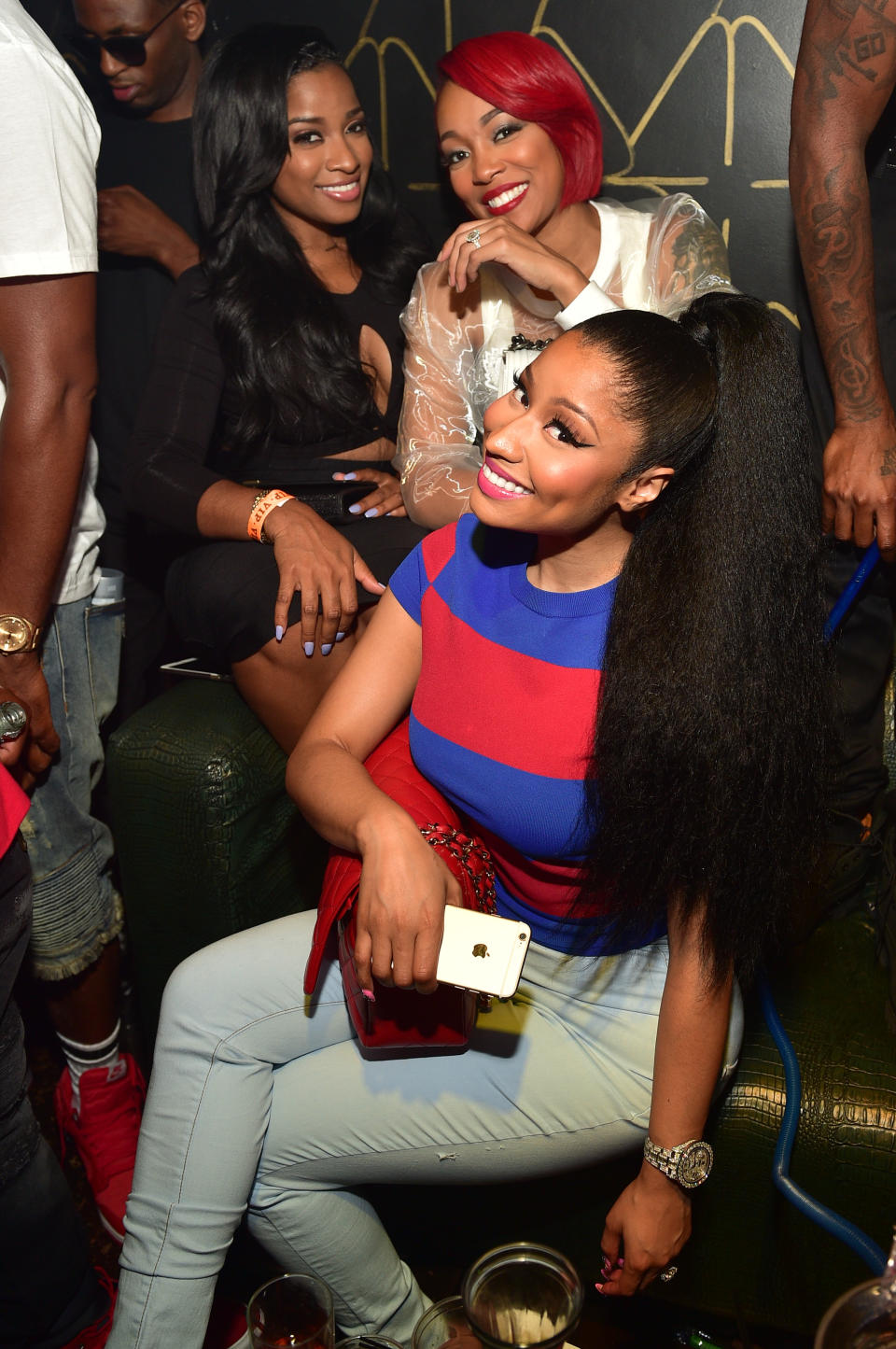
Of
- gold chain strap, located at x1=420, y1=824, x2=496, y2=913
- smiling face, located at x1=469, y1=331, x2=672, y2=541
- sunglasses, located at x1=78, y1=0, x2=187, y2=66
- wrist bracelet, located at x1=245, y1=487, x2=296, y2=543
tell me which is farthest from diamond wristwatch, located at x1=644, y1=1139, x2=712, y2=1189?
sunglasses, located at x1=78, y1=0, x2=187, y2=66

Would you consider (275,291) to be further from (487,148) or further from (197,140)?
(487,148)

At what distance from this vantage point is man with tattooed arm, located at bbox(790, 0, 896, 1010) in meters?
1.62

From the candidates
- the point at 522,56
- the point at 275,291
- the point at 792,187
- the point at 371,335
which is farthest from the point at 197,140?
the point at 792,187

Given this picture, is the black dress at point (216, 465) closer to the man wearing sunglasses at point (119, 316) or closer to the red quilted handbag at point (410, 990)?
the man wearing sunglasses at point (119, 316)

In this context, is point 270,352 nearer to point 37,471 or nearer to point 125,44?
point 37,471

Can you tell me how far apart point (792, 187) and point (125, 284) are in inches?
55.2

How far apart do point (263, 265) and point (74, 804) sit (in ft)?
3.52

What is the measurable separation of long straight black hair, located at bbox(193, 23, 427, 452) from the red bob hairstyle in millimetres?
307

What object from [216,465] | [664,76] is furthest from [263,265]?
[664,76]

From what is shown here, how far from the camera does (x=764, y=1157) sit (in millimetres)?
1511

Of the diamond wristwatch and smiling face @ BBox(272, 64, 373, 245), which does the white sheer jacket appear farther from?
the diamond wristwatch

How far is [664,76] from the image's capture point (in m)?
2.25

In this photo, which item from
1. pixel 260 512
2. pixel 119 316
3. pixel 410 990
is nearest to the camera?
pixel 410 990

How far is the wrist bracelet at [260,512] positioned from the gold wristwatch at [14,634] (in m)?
0.48
